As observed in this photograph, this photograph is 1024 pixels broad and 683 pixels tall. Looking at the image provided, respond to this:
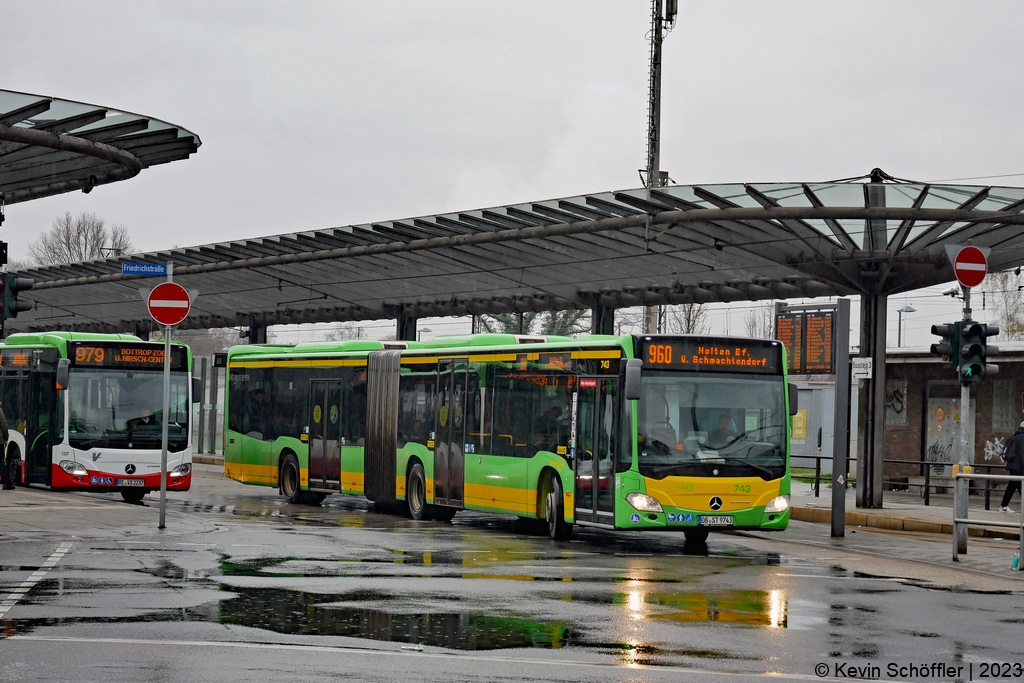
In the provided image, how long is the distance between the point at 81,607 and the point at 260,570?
3.00 metres

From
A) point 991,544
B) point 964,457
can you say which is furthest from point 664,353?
point 991,544

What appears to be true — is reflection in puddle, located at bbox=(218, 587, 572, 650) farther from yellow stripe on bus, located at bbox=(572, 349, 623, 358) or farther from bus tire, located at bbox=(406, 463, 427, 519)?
bus tire, located at bbox=(406, 463, 427, 519)

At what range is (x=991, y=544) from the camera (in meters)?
20.3

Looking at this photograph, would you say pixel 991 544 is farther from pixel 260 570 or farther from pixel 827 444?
pixel 827 444

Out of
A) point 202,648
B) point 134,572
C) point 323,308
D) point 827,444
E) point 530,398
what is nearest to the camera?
point 202,648

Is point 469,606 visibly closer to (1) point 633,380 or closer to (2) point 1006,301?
(1) point 633,380

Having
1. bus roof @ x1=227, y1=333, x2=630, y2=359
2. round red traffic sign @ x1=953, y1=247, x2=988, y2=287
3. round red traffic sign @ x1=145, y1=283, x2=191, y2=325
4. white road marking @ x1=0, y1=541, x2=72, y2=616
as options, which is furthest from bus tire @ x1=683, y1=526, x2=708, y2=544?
white road marking @ x1=0, y1=541, x2=72, y2=616

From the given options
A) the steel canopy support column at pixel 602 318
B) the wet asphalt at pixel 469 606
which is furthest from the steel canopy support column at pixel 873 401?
the steel canopy support column at pixel 602 318

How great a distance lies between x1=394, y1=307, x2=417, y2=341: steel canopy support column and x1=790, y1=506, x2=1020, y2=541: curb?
12.8m

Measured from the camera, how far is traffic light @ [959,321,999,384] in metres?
17.9

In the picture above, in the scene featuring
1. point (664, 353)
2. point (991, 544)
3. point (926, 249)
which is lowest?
point (991, 544)

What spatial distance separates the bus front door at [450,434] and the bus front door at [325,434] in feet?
11.0

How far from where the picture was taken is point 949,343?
18.2 m

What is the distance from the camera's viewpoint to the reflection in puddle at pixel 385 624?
380 inches
